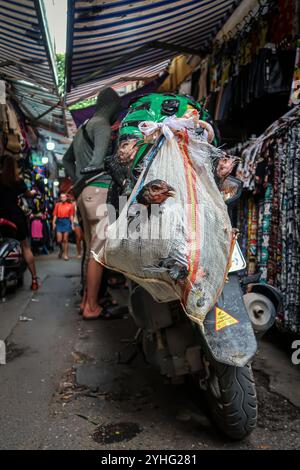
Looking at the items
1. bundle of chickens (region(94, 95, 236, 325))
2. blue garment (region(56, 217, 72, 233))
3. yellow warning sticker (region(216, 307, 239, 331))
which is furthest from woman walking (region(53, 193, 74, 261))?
yellow warning sticker (region(216, 307, 239, 331))

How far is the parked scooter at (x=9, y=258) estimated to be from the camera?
534cm

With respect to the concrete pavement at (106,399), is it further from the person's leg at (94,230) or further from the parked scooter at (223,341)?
the person's leg at (94,230)

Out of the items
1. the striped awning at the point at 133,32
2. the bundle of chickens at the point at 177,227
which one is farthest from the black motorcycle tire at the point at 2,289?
the bundle of chickens at the point at 177,227

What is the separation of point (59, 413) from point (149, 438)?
616 millimetres

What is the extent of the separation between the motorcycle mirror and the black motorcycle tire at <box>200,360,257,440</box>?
3.09ft

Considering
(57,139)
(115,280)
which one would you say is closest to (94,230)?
(115,280)

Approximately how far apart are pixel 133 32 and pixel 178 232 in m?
4.36

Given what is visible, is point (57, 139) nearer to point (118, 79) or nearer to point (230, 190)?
point (118, 79)

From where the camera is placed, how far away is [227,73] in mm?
5000

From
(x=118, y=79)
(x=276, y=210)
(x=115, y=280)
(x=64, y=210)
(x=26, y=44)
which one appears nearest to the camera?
(x=276, y=210)

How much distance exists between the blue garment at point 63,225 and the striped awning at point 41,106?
267cm

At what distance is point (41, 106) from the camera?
32.1 ft

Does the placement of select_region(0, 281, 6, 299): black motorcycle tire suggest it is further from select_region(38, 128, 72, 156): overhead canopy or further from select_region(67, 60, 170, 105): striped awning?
select_region(38, 128, 72, 156): overhead canopy
